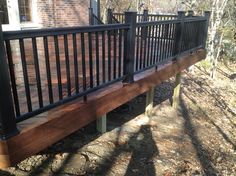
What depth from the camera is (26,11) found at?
26.0 ft

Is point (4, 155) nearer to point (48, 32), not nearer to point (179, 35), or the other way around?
point (48, 32)

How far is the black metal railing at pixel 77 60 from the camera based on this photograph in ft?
7.66

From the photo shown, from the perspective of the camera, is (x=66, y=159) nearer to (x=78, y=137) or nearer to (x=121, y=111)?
(x=78, y=137)

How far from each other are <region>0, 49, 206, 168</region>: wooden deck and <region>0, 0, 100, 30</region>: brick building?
473 cm

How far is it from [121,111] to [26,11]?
3.94m

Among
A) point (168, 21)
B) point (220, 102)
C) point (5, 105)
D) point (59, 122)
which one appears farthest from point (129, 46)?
point (220, 102)

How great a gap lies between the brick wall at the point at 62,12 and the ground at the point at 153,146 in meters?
3.42

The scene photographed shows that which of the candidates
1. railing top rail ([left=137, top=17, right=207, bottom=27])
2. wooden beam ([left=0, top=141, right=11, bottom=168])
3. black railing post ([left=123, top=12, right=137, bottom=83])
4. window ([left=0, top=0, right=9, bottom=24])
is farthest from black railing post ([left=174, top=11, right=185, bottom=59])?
window ([left=0, top=0, right=9, bottom=24])

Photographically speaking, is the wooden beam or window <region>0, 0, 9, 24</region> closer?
the wooden beam

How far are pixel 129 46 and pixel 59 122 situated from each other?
154 centimetres

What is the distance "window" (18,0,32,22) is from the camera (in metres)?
7.74

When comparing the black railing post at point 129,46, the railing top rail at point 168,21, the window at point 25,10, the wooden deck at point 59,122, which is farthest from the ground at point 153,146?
the window at point 25,10

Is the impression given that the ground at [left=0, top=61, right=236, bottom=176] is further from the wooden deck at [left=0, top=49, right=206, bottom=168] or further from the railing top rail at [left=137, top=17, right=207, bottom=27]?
the railing top rail at [left=137, top=17, right=207, bottom=27]

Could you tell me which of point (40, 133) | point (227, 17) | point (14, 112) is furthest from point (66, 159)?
point (227, 17)
